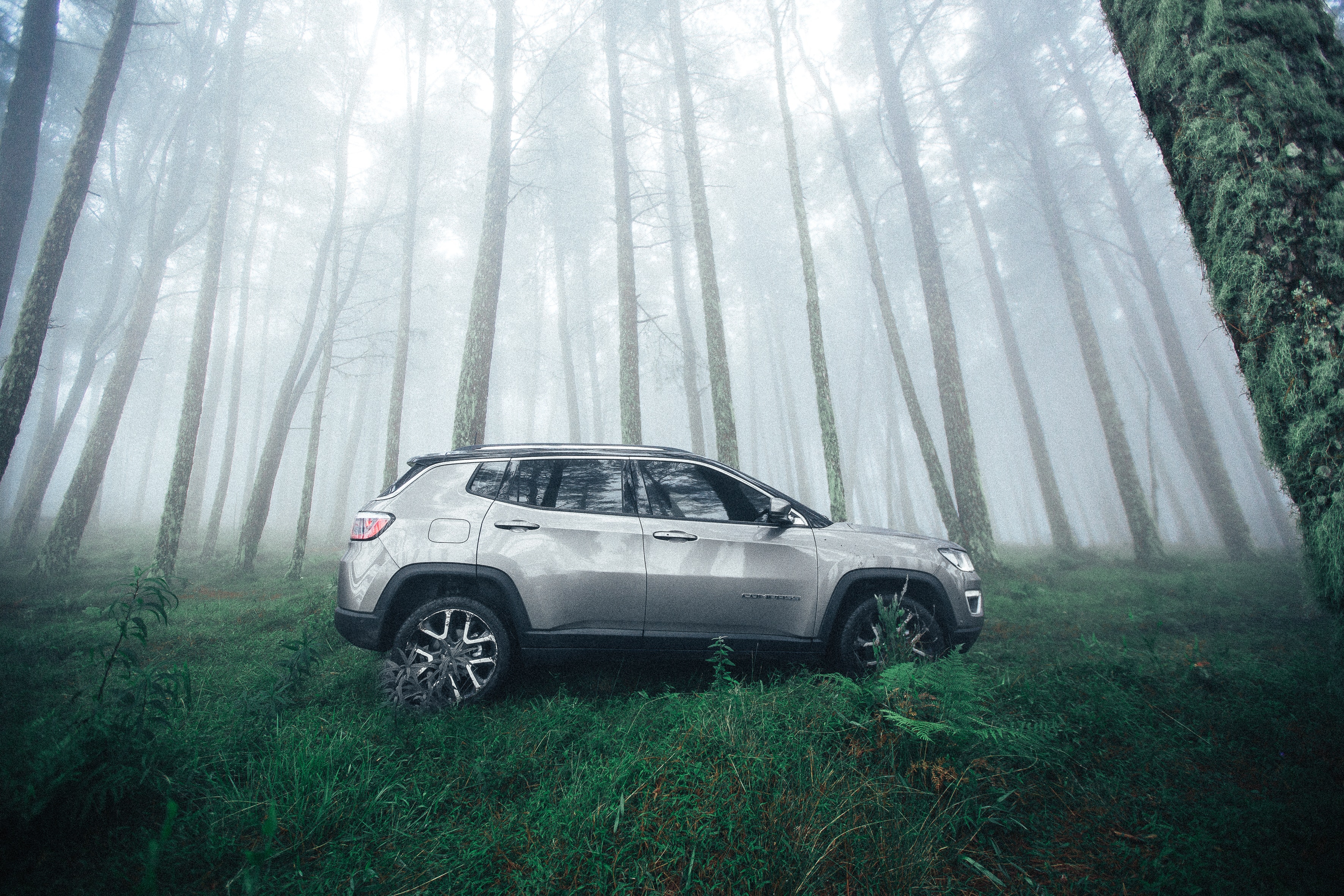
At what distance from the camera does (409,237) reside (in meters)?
12.4

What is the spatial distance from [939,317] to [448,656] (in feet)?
36.2

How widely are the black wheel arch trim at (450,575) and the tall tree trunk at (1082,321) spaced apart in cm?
1229

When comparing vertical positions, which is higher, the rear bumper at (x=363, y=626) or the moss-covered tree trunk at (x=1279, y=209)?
the moss-covered tree trunk at (x=1279, y=209)

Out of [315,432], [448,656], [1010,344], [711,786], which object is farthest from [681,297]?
[711,786]

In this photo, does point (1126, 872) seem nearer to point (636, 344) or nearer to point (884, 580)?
point (884, 580)

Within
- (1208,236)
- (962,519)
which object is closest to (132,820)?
(1208,236)

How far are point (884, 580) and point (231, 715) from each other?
4.76 m

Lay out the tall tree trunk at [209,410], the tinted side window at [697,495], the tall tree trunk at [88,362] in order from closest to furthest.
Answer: the tinted side window at [697,495] → the tall tree trunk at [88,362] → the tall tree trunk at [209,410]

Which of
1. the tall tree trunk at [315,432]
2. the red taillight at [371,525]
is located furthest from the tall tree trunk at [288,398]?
the red taillight at [371,525]

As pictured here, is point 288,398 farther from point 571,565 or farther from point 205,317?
point 571,565

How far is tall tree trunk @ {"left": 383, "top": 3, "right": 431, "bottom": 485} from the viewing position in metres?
11.1

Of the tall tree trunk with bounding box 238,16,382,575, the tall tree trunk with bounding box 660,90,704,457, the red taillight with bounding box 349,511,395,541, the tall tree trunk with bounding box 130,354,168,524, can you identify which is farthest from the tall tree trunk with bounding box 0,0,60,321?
the tall tree trunk with bounding box 130,354,168,524

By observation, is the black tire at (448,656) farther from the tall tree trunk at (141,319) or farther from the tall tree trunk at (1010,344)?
the tall tree trunk at (1010,344)

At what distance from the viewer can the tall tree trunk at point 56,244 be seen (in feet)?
18.0
